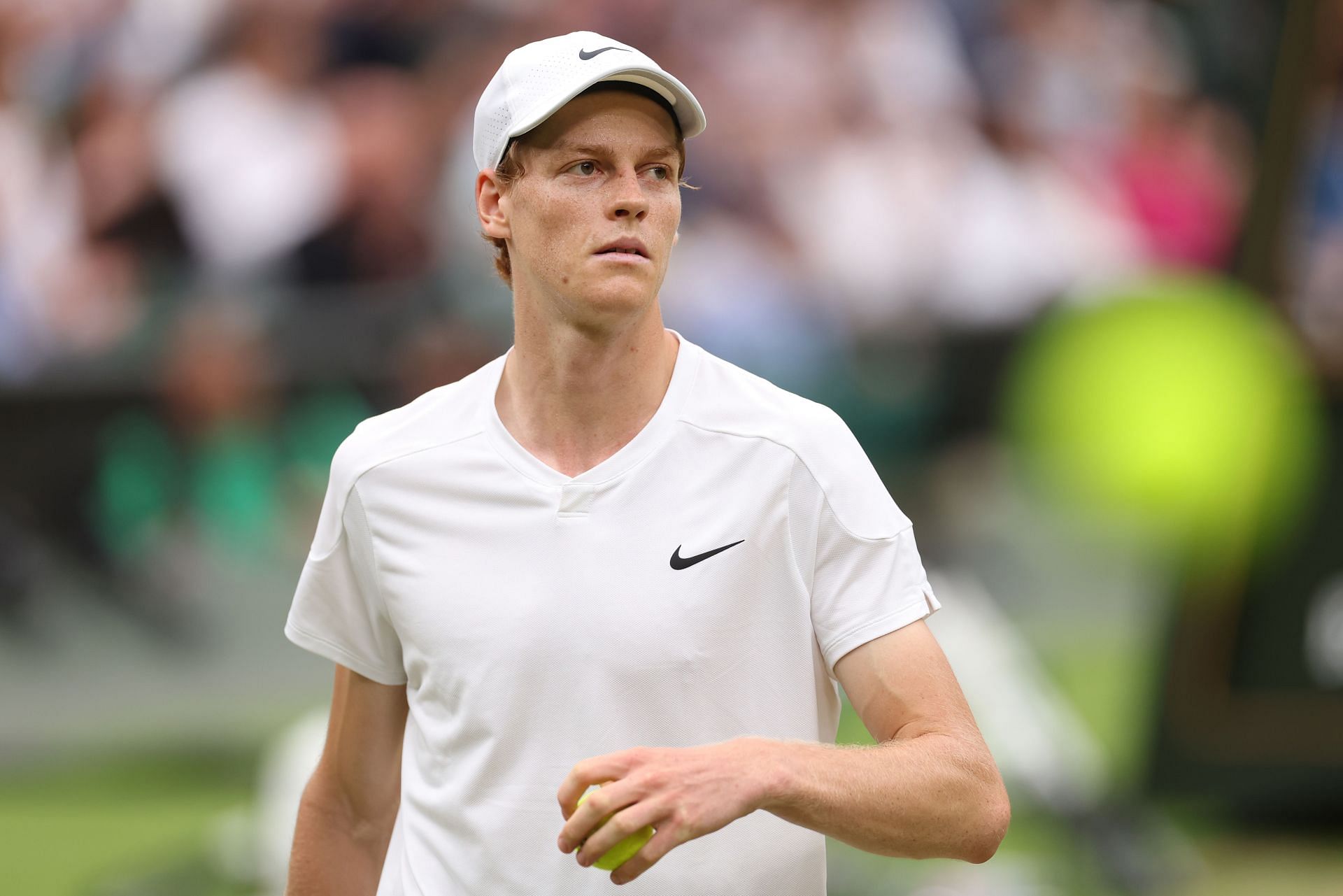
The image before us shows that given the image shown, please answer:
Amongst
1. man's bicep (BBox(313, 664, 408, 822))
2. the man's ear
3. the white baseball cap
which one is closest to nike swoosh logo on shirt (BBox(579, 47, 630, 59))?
the white baseball cap

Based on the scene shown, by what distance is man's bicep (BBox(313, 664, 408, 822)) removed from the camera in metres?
3.05

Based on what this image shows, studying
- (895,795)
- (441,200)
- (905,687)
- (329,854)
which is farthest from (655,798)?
(441,200)

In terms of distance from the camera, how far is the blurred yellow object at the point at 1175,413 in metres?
7.47

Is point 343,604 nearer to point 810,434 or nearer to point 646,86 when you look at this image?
point 810,434

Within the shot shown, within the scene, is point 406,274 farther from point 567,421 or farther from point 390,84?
point 567,421

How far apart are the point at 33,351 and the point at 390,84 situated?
2483mm

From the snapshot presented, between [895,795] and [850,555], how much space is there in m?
0.39

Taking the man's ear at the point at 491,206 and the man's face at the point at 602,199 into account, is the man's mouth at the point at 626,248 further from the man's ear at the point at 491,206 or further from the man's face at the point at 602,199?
the man's ear at the point at 491,206

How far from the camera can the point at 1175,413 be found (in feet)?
28.6

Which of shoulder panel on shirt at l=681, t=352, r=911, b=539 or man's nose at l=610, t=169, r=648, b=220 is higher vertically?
man's nose at l=610, t=169, r=648, b=220

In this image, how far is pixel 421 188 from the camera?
9508 mm

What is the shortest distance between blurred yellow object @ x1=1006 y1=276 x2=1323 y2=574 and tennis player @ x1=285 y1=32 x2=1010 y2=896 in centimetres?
505

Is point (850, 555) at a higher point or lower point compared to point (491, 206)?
lower

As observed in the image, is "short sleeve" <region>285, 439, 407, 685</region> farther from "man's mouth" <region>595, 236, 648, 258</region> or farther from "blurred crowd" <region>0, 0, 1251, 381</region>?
"blurred crowd" <region>0, 0, 1251, 381</region>
